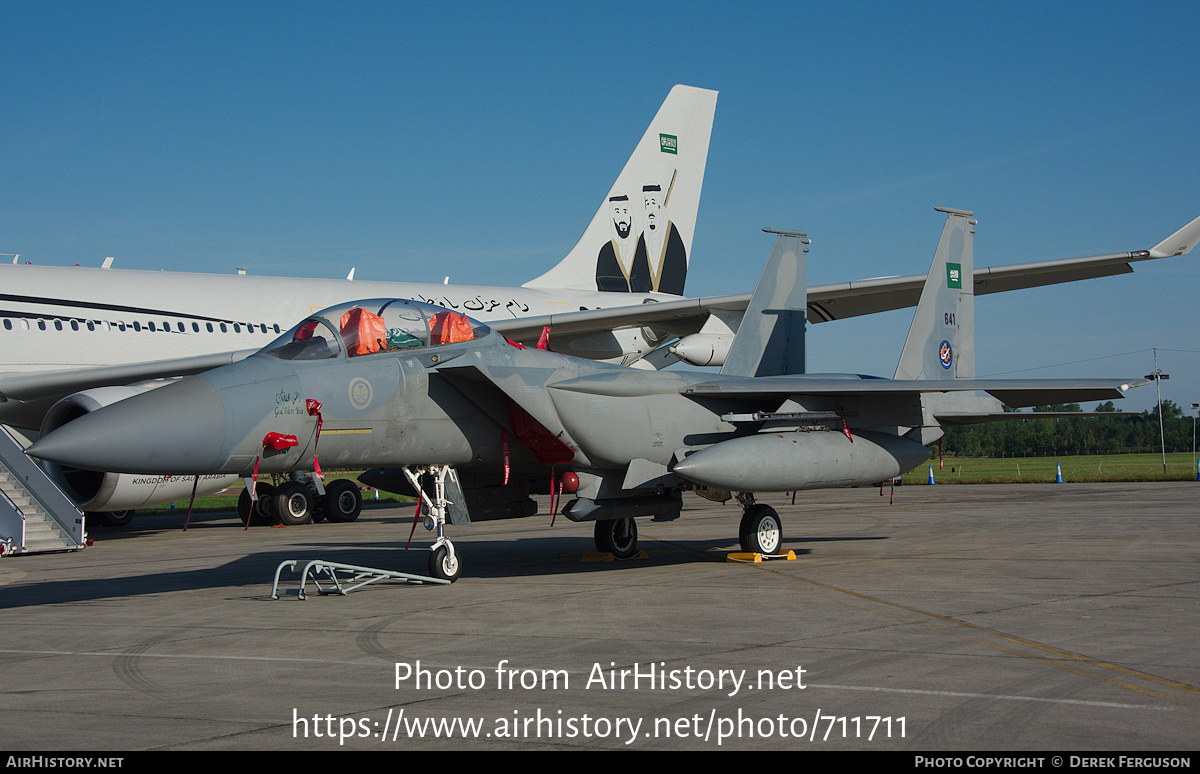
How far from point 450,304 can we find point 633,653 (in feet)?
49.9

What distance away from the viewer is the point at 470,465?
30.0ft

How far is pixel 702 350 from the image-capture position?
15984 mm

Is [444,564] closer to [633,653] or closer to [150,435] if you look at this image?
[150,435]

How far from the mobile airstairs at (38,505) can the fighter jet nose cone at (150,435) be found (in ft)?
26.6

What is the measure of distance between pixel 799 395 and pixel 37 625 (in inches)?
293

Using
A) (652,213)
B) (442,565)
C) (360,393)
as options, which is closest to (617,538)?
(442,565)

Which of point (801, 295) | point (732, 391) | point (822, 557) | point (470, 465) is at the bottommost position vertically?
point (822, 557)

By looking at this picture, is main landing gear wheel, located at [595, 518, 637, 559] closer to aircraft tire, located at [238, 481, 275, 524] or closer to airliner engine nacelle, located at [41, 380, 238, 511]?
airliner engine nacelle, located at [41, 380, 238, 511]

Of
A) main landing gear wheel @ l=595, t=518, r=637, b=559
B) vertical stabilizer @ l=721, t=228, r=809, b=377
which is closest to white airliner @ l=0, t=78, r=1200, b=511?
vertical stabilizer @ l=721, t=228, r=809, b=377

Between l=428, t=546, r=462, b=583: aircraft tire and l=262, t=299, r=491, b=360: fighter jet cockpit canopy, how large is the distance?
1955mm

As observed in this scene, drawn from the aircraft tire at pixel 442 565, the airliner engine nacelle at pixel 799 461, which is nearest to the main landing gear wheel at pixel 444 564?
the aircraft tire at pixel 442 565

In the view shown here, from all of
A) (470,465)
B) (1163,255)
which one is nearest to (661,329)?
(1163,255)
